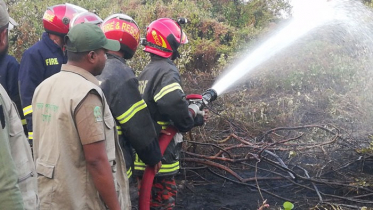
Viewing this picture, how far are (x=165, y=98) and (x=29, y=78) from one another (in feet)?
3.89

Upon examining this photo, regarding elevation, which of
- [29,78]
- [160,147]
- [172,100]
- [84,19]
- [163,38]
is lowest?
[160,147]

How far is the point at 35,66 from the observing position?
354cm

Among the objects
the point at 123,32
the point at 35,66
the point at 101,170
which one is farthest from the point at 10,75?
the point at 101,170

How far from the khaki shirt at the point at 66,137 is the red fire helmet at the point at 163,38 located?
1339mm

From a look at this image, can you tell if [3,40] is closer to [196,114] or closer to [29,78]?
[29,78]

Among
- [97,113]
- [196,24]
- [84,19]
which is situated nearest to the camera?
[97,113]

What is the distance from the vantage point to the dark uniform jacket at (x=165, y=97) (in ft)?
10.8

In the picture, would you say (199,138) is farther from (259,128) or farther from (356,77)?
(356,77)

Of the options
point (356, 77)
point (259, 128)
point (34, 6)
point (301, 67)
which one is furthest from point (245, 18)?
point (259, 128)

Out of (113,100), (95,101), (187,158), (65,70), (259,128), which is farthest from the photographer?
(259,128)

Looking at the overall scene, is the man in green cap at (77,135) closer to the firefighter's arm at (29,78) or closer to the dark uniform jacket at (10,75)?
the firefighter's arm at (29,78)

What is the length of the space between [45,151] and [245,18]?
34.3ft

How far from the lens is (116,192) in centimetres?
233

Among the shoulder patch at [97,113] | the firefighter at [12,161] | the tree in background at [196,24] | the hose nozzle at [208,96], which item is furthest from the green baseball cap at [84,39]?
the tree in background at [196,24]
